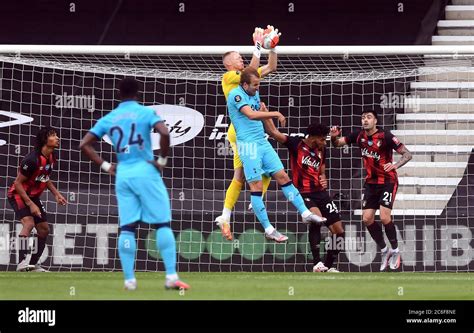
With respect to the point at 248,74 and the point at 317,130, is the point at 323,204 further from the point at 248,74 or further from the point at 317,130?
the point at 248,74

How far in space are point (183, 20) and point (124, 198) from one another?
9.74 m

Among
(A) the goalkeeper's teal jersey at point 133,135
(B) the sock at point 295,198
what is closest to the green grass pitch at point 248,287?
(B) the sock at point 295,198

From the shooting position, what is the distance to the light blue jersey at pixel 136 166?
408 inches

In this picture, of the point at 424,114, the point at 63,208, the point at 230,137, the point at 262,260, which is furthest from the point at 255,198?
the point at 424,114

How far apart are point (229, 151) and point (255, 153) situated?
4.34m

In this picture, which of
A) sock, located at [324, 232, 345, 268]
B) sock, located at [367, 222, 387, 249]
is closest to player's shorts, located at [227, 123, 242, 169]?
sock, located at [324, 232, 345, 268]

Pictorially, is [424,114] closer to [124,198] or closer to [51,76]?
[51,76]

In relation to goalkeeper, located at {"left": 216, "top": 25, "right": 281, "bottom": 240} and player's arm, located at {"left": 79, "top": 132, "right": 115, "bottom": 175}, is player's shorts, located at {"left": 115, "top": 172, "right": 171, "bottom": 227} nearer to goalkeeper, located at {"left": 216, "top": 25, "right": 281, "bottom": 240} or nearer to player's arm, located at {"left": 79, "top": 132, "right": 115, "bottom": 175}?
player's arm, located at {"left": 79, "top": 132, "right": 115, "bottom": 175}

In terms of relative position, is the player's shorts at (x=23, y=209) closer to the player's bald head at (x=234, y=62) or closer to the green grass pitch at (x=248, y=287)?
the green grass pitch at (x=248, y=287)

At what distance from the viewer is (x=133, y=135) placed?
34.0 ft

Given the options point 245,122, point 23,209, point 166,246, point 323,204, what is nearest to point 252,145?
point 245,122
